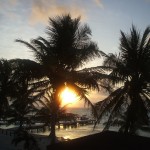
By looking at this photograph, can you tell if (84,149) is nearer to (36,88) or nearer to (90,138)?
(90,138)

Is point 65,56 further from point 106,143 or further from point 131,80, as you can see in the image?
point 106,143

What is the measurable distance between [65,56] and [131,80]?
4631 mm

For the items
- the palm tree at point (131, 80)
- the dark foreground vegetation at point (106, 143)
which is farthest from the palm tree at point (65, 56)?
the dark foreground vegetation at point (106, 143)

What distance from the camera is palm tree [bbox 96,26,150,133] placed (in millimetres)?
18219

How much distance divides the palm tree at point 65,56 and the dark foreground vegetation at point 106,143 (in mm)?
6109

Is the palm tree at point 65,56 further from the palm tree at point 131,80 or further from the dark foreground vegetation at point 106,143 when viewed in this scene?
the dark foreground vegetation at point 106,143

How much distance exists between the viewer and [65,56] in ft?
65.1

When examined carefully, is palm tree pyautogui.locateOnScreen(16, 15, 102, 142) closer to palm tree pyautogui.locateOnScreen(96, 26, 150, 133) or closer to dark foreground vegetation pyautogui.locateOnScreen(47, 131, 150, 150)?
palm tree pyautogui.locateOnScreen(96, 26, 150, 133)

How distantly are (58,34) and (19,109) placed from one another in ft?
77.7

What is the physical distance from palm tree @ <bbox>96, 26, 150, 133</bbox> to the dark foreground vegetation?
14.6 ft

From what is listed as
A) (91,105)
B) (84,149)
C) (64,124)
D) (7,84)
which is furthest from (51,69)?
(64,124)

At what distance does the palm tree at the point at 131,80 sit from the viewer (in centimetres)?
1822

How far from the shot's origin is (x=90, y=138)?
13.8 m

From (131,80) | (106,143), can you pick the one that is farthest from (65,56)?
(106,143)
